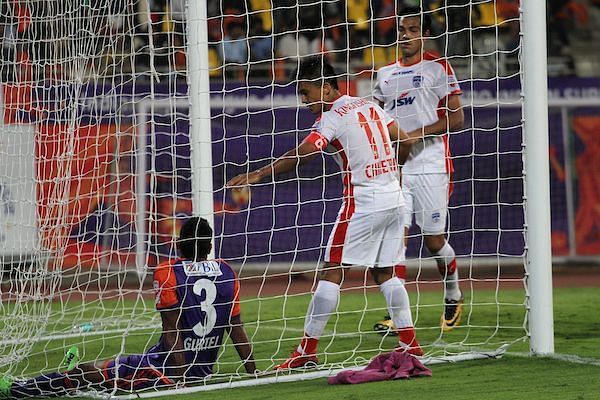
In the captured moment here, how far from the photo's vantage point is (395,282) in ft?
25.2

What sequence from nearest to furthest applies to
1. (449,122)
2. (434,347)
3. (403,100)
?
(434,347), (449,122), (403,100)

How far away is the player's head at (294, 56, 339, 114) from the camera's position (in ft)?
25.0

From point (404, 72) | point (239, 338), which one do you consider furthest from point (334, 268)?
point (404, 72)

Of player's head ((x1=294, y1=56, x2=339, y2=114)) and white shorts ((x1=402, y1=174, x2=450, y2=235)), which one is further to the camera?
white shorts ((x1=402, y1=174, x2=450, y2=235))

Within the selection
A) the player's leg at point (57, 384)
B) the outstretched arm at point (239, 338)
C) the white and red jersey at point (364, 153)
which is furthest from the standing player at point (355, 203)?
the player's leg at point (57, 384)

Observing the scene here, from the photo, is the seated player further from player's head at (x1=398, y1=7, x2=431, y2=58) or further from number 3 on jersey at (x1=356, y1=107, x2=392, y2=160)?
player's head at (x1=398, y1=7, x2=431, y2=58)

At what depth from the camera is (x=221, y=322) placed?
710 centimetres

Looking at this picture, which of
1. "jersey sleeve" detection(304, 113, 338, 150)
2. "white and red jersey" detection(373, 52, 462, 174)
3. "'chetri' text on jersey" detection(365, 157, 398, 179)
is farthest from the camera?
"white and red jersey" detection(373, 52, 462, 174)

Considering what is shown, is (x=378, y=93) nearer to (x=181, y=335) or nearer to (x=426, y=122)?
(x=426, y=122)

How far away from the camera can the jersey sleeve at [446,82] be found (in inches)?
359

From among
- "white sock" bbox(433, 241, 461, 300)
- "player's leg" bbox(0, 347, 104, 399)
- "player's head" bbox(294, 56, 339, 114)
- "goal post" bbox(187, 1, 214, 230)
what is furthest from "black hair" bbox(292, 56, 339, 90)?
"white sock" bbox(433, 241, 461, 300)

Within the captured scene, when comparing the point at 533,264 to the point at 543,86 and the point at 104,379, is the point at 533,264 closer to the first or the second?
the point at 543,86

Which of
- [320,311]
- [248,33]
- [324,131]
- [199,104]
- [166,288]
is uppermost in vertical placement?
[248,33]

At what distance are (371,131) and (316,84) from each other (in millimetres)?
474
